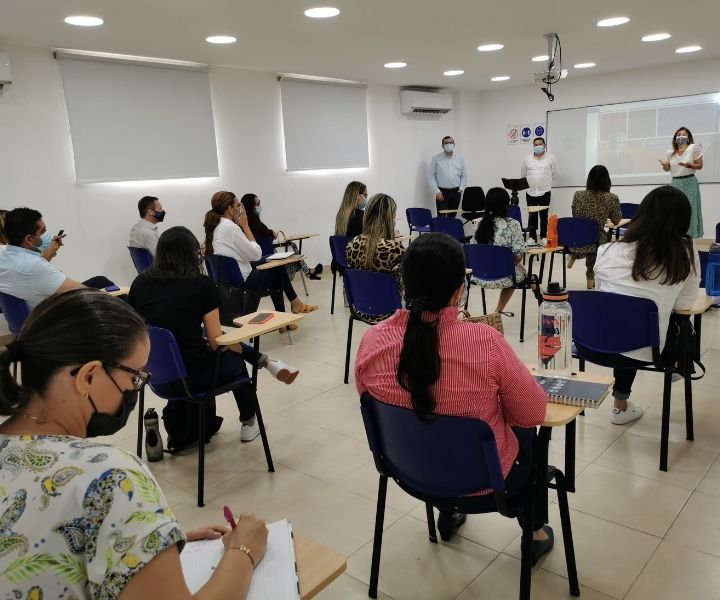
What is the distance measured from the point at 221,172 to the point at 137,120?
1260 millimetres

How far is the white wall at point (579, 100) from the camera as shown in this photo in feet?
30.3

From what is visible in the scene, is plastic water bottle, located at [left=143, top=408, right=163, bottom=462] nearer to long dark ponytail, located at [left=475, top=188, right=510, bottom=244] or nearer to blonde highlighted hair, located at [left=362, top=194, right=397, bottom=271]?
blonde highlighted hair, located at [left=362, top=194, right=397, bottom=271]

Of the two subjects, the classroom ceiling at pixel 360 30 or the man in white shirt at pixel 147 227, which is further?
the man in white shirt at pixel 147 227

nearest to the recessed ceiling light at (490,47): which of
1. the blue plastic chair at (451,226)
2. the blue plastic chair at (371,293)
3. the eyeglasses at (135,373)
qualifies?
the blue plastic chair at (451,226)

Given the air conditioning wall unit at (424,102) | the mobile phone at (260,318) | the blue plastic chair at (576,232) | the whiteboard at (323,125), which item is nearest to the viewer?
the mobile phone at (260,318)

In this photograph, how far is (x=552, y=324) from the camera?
7.86ft

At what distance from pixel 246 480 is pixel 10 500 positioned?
7.27ft

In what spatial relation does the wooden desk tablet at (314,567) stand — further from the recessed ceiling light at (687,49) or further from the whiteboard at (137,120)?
the recessed ceiling light at (687,49)

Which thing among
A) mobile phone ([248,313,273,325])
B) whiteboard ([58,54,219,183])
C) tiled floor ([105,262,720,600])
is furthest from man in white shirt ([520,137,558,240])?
mobile phone ([248,313,273,325])

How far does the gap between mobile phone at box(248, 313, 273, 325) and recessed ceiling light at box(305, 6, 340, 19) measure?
2.58 meters

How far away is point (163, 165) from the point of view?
6879mm

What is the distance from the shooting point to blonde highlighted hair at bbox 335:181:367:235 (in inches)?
234

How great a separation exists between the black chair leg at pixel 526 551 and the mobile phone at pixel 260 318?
1.77 metres

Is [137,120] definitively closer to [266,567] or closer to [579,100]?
[266,567]
